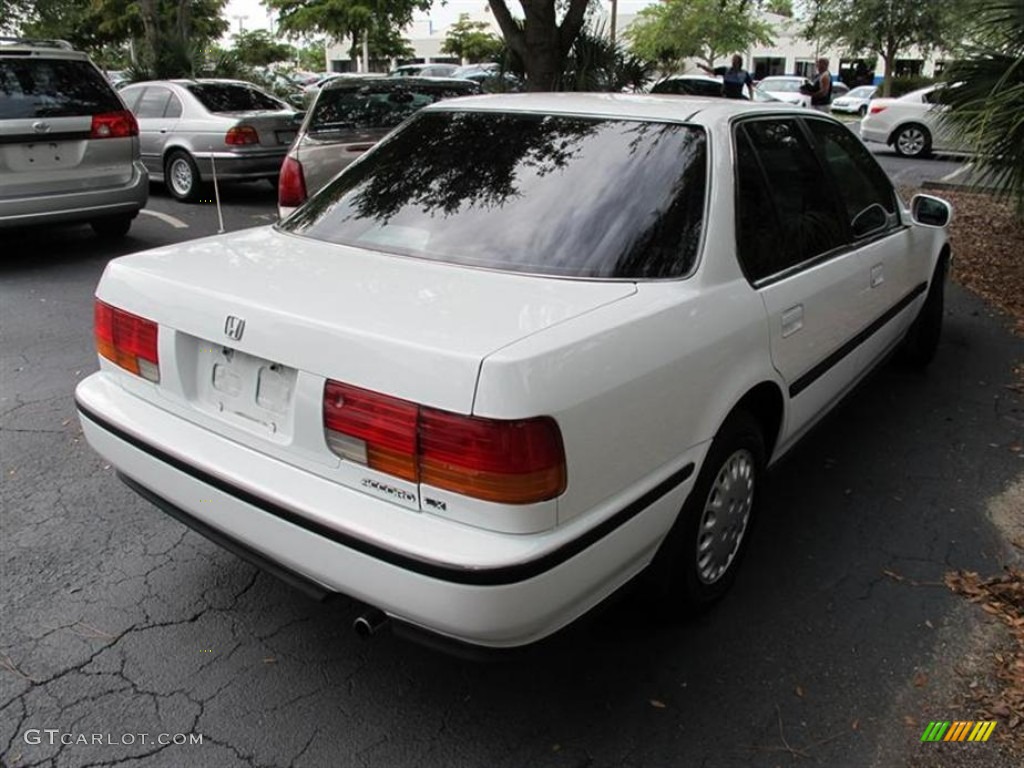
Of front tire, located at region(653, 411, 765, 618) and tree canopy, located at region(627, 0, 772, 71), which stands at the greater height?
tree canopy, located at region(627, 0, 772, 71)

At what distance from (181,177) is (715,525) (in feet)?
32.7

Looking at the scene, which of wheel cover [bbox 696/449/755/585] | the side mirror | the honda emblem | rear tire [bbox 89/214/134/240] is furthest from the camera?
rear tire [bbox 89/214/134/240]

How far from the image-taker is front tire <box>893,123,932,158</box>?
16.4 meters

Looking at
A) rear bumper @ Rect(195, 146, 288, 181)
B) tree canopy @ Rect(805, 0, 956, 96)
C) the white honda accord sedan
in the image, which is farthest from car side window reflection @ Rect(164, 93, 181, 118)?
tree canopy @ Rect(805, 0, 956, 96)

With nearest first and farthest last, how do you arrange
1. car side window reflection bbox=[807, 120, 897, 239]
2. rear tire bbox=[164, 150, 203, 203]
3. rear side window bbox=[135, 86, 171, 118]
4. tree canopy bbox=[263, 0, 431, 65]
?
car side window reflection bbox=[807, 120, 897, 239]
rear tire bbox=[164, 150, 203, 203]
rear side window bbox=[135, 86, 171, 118]
tree canopy bbox=[263, 0, 431, 65]

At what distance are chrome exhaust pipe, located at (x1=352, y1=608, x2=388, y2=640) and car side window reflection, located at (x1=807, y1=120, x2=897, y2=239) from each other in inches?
104

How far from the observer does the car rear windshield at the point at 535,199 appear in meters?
2.65

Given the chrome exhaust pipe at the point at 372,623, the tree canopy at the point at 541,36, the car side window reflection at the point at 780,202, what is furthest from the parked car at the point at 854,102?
the chrome exhaust pipe at the point at 372,623

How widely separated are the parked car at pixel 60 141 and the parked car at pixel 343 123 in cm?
154

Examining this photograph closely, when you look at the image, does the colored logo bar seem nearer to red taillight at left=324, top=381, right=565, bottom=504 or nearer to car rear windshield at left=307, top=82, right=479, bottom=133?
red taillight at left=324, top=381, right=565, bottom=504

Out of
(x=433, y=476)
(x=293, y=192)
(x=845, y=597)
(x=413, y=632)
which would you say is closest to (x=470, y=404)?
(x=433, y=476)

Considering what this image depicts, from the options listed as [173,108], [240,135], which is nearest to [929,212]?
[240,135]

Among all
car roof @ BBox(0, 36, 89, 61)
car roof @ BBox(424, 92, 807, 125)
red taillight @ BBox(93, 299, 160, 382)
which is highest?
car roof @ BBox(0, 36, 89, 61)

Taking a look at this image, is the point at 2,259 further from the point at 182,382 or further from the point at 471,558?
the point at 471,558
